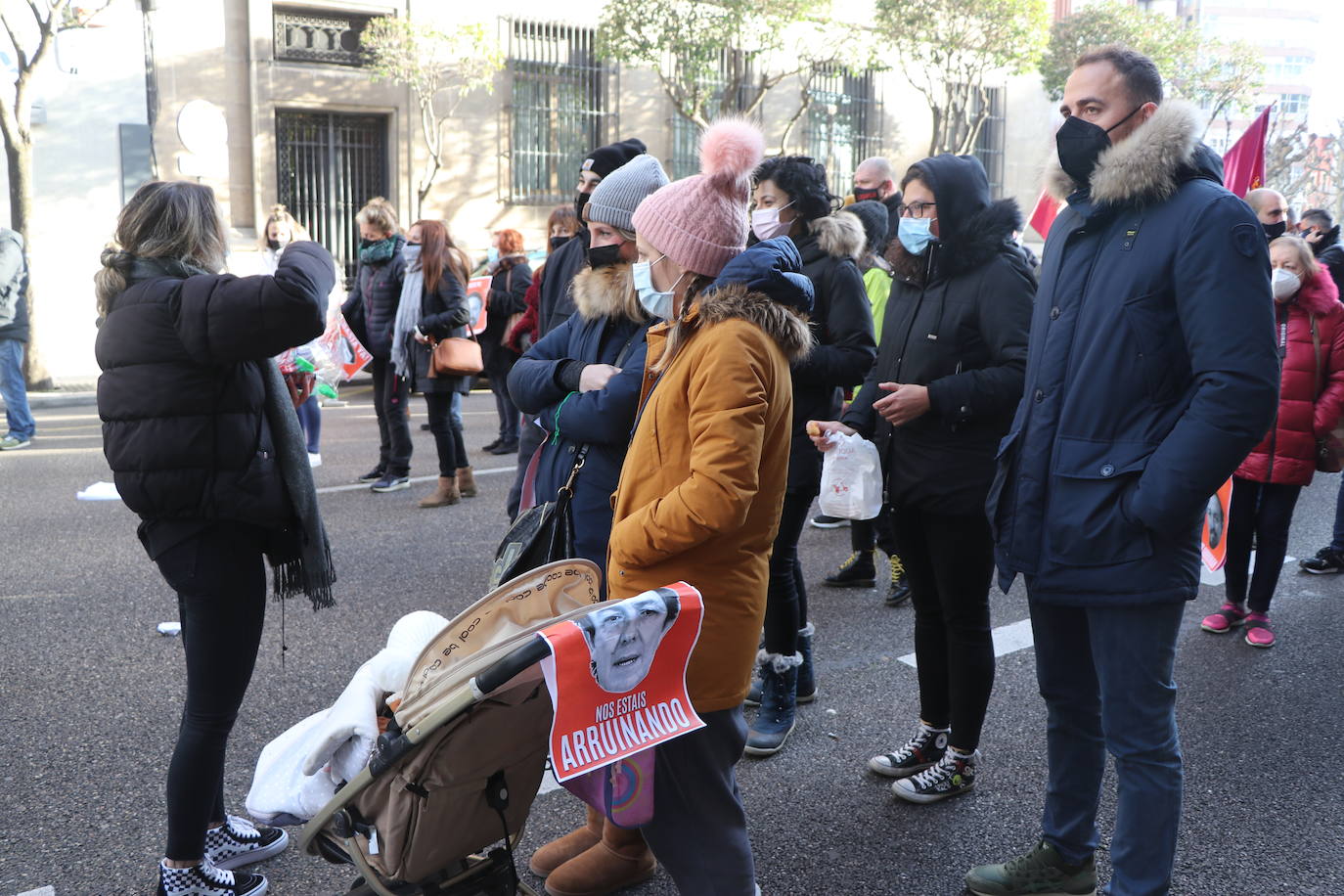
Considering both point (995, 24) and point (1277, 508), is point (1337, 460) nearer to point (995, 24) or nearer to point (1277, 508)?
point (1277, 508)

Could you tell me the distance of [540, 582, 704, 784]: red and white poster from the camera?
203 centimetres

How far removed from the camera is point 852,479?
12.2 ft

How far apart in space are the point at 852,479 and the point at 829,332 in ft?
2.12

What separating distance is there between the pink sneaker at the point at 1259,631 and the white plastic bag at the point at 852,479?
257 cm

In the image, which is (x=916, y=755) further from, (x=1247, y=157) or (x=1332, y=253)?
(x=1332, y=253)

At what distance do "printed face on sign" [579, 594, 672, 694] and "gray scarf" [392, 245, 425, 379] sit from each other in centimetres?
635

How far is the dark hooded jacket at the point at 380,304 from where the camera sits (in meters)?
8.45

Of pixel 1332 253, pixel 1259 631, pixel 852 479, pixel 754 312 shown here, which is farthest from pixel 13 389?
pixel 1332 253

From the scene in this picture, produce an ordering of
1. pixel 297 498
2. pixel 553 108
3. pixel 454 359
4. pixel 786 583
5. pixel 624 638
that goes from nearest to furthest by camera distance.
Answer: pixel 624 638 < pixel 297 498 < pixel 786 583 < pixel 454 359 < pixel 553 108

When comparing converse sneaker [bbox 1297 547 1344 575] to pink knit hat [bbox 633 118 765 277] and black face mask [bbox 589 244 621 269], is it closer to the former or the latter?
black face mask [bbox 589 244 621 269]

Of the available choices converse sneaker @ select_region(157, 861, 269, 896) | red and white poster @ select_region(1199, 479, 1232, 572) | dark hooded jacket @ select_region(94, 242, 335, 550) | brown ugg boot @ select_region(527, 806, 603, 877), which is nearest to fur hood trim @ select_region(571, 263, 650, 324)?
dark hooded jacket @ select_region(94, 242, 335, 550)

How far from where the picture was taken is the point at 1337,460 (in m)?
5.31

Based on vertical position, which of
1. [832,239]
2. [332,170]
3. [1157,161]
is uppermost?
[332,170]

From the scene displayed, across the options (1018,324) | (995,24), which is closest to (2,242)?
(1018,324)
